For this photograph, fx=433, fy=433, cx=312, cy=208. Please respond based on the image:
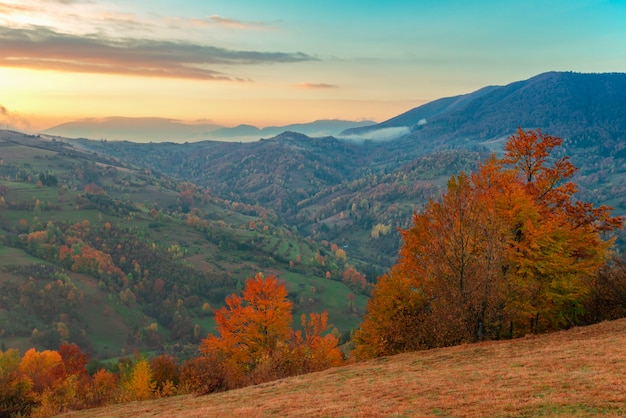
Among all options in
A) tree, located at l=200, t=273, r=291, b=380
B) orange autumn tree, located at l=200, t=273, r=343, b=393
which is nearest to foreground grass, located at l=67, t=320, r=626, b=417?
orange autumn tree, located at l=200, t=273, r=343, b=393

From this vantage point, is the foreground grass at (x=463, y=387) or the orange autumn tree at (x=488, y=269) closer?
the foreground grass at (x=463, y=387)

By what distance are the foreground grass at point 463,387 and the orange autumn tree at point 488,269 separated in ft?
10.4

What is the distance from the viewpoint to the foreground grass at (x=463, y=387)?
19672 millimetres

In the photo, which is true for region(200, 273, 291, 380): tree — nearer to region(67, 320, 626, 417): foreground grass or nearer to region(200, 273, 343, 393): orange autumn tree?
region(200, 273, 343, 393): orange autumn tree

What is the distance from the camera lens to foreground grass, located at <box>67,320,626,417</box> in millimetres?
19672

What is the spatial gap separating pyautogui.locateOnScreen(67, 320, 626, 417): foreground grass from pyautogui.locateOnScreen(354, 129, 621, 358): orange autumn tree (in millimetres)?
3176

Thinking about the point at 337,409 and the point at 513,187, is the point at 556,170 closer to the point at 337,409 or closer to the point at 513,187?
the point at 513,187

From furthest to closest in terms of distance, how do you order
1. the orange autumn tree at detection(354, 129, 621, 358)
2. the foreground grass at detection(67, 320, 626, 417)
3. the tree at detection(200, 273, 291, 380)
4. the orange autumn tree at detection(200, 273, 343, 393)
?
the tree at detection(200, 273, 291, 380), the orange autumn tree at detection(200, 273, 343, 393), the orange autumn tree at detection(354, 129, 621, 358), the foreground grass at detection(67, 320, 626, 417)

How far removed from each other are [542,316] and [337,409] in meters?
28.6

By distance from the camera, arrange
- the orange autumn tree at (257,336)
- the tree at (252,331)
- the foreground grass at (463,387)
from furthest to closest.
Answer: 1. the tree at (252,331)
2. the orange autumn tree at (257,336)
3. the foreground grass at (463,387)

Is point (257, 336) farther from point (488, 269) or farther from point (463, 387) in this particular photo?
point (463, 387)

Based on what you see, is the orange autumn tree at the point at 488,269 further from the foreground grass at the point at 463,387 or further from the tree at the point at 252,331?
the tree at the point at 252,331

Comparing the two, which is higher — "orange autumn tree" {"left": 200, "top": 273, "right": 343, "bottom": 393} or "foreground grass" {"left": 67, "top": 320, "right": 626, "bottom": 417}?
"foreground grass" {"left": 67, "top": 320, "right": 626, "bottom": 417}

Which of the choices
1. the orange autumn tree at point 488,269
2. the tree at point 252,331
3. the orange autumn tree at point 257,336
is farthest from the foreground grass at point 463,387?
the tree at point 252,331
